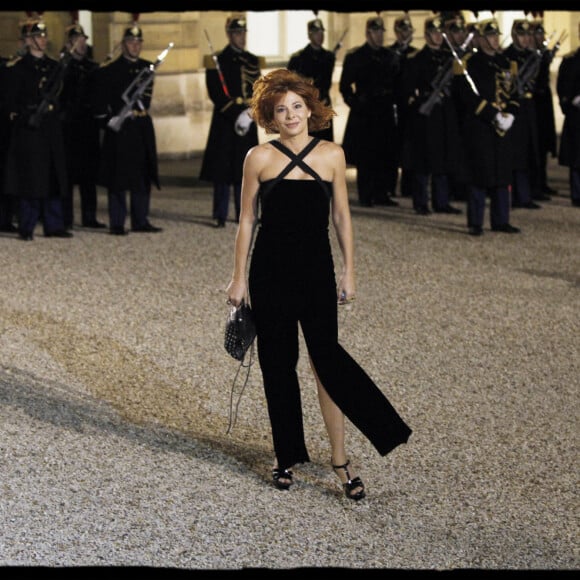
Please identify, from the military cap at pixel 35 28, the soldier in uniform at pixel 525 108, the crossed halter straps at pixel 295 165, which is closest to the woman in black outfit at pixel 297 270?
the crossed halter straps at pixel 295 165

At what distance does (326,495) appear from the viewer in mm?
6008

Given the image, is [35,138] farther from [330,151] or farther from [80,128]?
[330,151]

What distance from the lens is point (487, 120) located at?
12633mm

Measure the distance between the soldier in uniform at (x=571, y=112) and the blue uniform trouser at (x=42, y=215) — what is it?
4867 mm

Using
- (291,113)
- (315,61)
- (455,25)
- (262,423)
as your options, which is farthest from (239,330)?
(315,61)

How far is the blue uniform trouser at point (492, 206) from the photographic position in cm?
1275

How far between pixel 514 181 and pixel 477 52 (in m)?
2.19

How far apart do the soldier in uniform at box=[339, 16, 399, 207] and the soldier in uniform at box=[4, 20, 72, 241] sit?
125 inches

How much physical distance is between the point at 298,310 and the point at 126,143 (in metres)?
7.27

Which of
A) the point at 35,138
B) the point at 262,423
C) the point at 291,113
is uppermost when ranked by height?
the point at 291,113

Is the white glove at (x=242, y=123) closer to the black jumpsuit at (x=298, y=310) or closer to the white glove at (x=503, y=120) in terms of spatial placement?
the white glove at (x=503, y=120)

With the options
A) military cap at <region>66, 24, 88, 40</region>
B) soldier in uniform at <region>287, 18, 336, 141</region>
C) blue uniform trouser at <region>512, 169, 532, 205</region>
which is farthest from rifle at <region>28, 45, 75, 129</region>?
blue uniform trouser at <region>512, 169, 532, 205</region>

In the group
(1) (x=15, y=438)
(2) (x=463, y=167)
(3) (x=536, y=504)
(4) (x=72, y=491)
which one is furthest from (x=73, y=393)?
(2) (x=463, y=167)

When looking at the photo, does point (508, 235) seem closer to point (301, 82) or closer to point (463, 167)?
point (463, 167)
